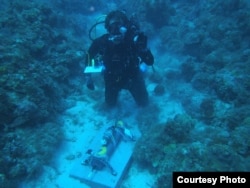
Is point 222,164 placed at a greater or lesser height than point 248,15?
lesser

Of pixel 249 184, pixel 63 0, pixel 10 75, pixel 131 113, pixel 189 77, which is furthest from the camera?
pixel 63 0

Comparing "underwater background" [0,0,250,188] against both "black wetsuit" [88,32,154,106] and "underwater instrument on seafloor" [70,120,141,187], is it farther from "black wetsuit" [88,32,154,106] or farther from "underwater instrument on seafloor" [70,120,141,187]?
"black wetsuit" [88,32,154,106]

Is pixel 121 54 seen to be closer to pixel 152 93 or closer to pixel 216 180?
pixel 152 93

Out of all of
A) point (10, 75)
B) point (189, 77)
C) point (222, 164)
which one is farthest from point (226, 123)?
point (10, 75)

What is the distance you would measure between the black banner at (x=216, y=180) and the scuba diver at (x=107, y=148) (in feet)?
5.59

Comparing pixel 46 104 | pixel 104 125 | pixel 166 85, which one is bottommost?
pixel 104 125

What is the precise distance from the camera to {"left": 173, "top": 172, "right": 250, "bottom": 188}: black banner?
395 cm

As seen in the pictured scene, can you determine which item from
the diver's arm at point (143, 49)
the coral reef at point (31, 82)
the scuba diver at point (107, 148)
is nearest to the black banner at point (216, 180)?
the scuba diver at point (107, 148)

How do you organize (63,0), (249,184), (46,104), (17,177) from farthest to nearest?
(63,0) → (46,104) → (17,177) → (249,184)

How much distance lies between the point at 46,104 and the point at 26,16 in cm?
336

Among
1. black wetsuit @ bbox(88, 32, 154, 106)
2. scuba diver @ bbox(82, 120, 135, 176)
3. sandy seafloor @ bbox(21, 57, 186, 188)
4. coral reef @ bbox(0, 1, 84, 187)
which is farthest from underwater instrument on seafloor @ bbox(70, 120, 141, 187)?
black wetsuit @ bbox(88, 32, 154, 106)

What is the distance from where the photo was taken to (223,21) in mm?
8828

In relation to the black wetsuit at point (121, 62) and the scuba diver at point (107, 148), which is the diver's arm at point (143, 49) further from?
the scuba diver at point (107, 148)

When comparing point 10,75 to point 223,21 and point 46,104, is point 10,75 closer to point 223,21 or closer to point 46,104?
point 46,104
